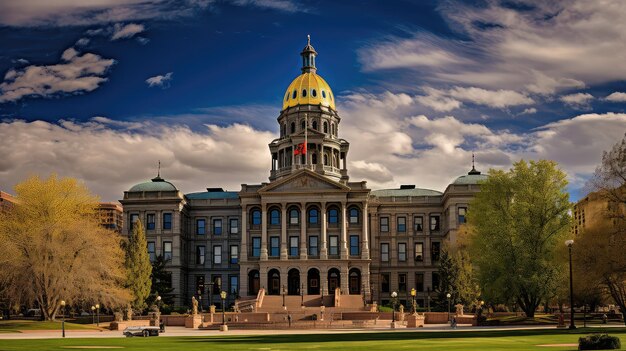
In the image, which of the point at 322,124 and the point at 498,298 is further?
the point at 322,124

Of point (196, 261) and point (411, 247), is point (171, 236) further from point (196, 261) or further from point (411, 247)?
point (411, 247)

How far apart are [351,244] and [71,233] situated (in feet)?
150

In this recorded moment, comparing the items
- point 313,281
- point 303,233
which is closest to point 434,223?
point 313,281

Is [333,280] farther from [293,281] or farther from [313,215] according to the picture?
[313,215]

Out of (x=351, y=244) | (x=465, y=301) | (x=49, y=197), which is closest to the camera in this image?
(x=49, y=197)

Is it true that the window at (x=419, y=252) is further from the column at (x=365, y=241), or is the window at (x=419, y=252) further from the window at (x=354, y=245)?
the window at (x=354, y=245)

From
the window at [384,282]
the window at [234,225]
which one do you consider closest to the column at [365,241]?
the window at [384,282]

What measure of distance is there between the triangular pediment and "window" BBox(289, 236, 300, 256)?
6945mm

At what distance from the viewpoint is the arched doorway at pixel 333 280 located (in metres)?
109

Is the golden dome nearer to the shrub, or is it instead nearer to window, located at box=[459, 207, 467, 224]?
window, located at box=[459, 207, 467, 224]

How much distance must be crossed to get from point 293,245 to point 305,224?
161 inches

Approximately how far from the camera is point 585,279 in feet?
190

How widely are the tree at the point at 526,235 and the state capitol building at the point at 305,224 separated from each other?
37.4 meters

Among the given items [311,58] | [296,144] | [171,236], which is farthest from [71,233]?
[311,58]
